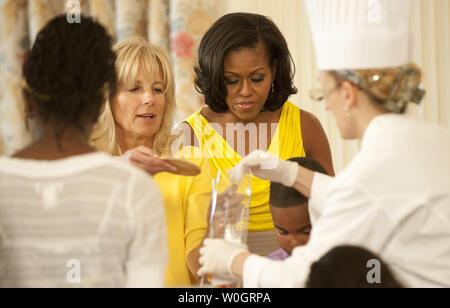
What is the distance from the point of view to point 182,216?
64.5 inches

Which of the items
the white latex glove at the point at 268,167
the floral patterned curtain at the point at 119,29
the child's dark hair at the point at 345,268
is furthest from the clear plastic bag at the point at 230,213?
the floral patterned curtain at the point at 119,29

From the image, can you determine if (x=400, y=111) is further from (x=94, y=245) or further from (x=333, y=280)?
(x=94, y=245)

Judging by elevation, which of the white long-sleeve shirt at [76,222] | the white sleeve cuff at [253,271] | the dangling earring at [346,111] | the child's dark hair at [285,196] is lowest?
the white sleeve cuff at [253,271]

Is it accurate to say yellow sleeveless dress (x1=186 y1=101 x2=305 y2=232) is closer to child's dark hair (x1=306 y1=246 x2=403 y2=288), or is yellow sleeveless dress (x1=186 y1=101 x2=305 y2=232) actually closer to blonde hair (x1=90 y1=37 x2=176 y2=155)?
blonde hair (x1=90 y1=37 x2=176 y2=155)

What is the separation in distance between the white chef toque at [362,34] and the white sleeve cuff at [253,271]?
43 centimetres

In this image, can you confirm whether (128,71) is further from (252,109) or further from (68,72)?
(68,72)

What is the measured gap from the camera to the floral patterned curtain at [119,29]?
2678 millimetres

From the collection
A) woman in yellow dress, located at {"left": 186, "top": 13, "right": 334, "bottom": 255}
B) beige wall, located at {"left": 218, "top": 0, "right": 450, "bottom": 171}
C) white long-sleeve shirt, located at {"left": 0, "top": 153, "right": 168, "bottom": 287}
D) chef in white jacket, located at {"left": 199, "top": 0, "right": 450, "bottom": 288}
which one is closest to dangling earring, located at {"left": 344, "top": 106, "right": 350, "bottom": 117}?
chef in white jacket, located at {"left": 199, "top": 0, "right": 450, "bottom": 288}

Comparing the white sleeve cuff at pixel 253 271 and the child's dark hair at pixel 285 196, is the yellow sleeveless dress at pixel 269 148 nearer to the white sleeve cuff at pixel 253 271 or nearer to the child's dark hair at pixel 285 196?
the child's dark hair at pixel 285 196

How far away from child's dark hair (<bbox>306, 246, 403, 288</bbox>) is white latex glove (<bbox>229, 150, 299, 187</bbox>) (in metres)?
0.38

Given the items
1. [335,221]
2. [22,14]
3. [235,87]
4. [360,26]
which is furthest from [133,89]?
[22,14]

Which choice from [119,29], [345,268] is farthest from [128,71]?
[119,29]

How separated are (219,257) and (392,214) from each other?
37cm

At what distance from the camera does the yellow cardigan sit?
1.58 m
